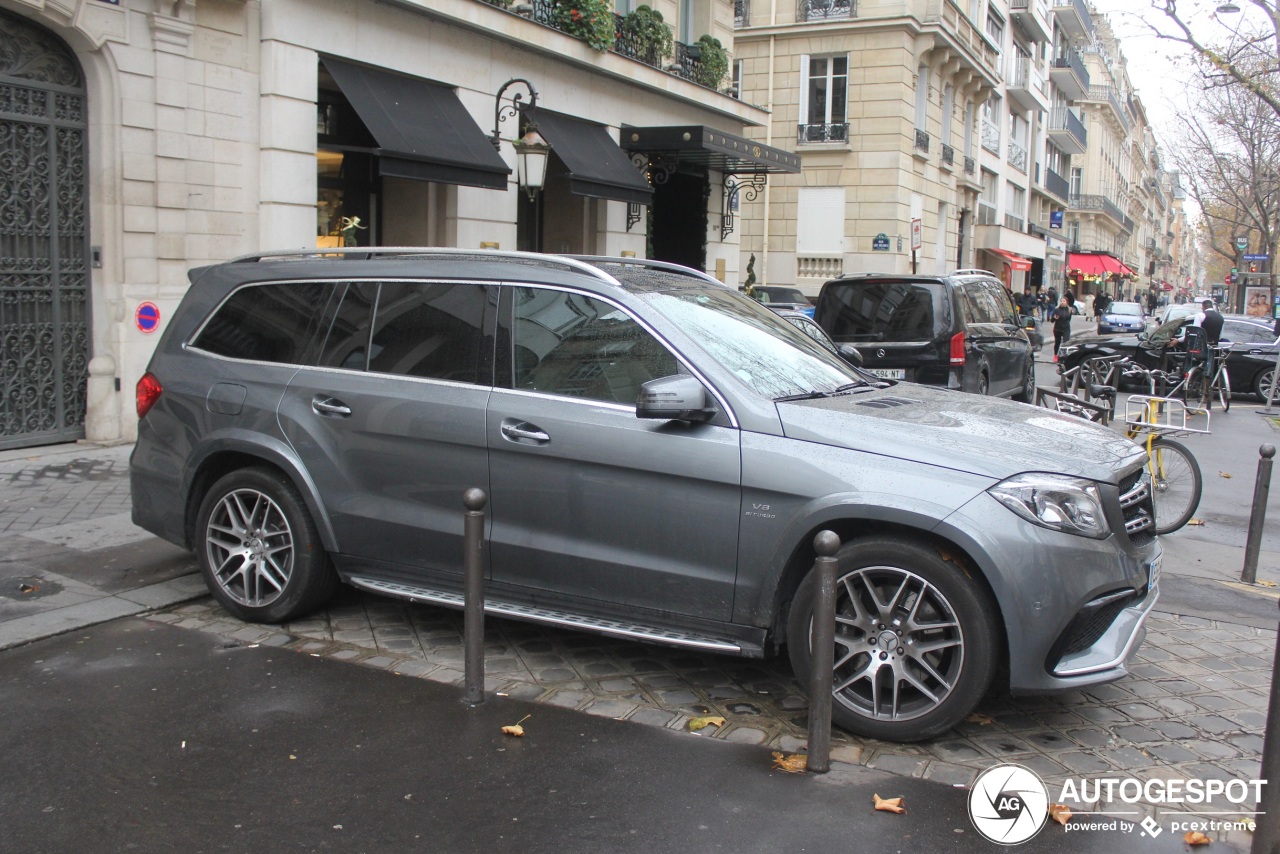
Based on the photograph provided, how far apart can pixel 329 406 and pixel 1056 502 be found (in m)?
3.43

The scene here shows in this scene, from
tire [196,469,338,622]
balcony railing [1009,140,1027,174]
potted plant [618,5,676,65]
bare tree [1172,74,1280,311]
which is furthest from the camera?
balcony railing [1009,140,1027,174]

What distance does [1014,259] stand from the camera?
46250 mm

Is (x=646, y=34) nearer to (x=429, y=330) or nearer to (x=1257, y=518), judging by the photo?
(x=1257, y=518)

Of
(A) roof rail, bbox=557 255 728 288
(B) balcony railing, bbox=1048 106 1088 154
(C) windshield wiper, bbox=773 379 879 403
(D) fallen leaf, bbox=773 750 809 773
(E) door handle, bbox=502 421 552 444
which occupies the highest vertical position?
(B) balcony railing, bbox=1048 106 1088 154

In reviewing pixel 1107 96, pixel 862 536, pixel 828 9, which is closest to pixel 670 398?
pixel 862 536

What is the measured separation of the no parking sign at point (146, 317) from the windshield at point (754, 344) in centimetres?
708

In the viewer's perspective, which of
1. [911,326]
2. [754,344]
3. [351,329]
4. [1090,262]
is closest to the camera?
[754,344]

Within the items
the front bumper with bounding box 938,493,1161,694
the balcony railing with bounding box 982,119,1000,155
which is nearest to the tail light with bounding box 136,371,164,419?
the front bumper with bounding box 938,493,1161,694

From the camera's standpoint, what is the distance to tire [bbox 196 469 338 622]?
5488mm

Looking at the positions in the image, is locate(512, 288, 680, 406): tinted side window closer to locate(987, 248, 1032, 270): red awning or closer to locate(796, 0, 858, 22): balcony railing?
locate(796, 0, 858, 22): balcony railing

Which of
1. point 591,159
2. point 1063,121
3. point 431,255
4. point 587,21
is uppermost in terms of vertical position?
point 1063,121

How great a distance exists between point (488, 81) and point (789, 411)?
12.2 m

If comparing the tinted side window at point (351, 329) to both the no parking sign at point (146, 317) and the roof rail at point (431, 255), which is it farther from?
the no parking sign at point (146, 317)

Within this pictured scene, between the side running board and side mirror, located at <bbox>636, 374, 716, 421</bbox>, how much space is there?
955mm
